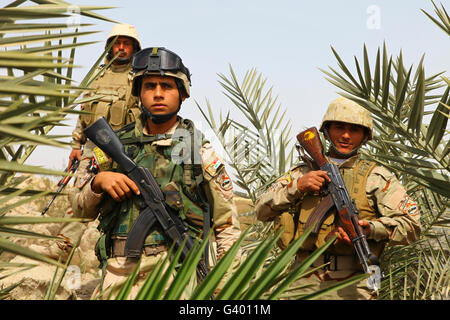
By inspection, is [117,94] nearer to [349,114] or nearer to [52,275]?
[52,275]

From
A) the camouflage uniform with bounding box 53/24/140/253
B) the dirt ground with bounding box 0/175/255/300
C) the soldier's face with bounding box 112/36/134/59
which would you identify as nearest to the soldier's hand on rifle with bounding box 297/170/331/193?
the dirt ground with bounding box 0/175/255/300

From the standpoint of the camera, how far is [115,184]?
2721mm

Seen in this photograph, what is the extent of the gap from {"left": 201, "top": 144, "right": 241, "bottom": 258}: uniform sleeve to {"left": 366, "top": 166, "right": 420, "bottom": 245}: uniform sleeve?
2.39 feet

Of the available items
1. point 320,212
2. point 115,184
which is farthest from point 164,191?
point 320,212

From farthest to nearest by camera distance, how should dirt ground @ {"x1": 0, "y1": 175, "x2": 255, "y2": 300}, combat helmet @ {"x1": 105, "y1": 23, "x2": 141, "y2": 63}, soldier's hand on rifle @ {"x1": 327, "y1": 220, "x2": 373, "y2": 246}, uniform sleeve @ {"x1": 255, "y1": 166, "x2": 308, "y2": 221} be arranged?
dirt ground @ {"x1": 0, "y1": 175, "x2": 255, "y2": 300} → combat helmet @ {"x1": 105, "y1": 23, "x2": 141, "y2": 63} → uniform sleeve @ {"x1": 255, "y1": 166, "x2": 308, "y2": 221} → soldier's hand on rifle @ {"x1": 327, "y1": 220, "x2": 373, "y2": 246}

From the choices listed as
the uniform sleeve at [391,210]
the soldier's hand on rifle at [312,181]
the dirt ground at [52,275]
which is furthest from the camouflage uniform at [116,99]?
the uniform sleeve at [391,210]

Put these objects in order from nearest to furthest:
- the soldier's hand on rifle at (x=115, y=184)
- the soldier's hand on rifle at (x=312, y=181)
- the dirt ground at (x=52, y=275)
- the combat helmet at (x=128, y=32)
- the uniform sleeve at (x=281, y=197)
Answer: the soldier's hand on rifle at (x=115, y=184)
the soldier's hand on rifle at (x=312, y=181)
the uniform sleeve at (x=281, y=197)
the combat helmet at (x=128, y=32)
the dirt ground at (x=52, y=275)

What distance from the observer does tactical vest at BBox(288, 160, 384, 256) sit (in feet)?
10.3

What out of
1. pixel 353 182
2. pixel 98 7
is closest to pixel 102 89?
pixel 353 182

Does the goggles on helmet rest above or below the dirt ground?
above

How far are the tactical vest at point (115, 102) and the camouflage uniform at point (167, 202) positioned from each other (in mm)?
2183

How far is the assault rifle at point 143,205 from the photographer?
8.98ft

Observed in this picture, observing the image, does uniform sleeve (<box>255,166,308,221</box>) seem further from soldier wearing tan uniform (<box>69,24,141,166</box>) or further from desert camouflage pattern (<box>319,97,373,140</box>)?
soldier wearing tan uniform (<box>69,24,141,166</box>)

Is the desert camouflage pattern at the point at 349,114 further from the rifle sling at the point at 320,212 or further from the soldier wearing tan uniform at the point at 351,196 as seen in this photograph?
the rifle sling at the point at 320,212
